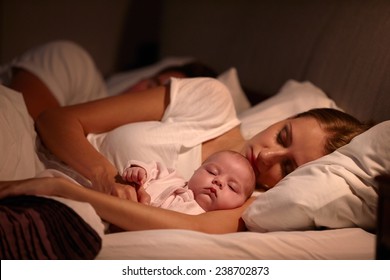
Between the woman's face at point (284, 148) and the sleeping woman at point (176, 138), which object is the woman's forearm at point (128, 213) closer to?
the sleeping woman at point (176, 138)

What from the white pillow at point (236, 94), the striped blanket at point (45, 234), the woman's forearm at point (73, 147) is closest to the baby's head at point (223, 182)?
the woman's forearm at point (73, 147)

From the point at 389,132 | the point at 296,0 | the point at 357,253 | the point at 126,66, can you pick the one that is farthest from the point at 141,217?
the point at 126,66

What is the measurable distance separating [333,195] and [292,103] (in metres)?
0.67

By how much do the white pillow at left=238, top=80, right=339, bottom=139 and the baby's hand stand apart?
0.52m

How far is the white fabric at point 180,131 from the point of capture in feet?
4.98

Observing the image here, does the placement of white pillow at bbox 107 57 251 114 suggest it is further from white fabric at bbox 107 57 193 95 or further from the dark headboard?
the dark headboard

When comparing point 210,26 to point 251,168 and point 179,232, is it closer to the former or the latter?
point 251,168

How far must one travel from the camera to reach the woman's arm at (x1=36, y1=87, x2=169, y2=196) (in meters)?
1.43

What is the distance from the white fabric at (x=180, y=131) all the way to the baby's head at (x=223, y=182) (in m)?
0.13

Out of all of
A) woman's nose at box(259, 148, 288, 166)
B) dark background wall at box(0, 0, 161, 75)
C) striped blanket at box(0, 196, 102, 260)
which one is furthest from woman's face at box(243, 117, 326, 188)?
dark background wall at box(0, 0, 161, 75)

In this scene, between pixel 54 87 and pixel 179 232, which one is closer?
pixel 179 232

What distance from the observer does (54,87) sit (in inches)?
79.7

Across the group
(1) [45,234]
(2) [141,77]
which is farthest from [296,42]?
(1) [45,234]
